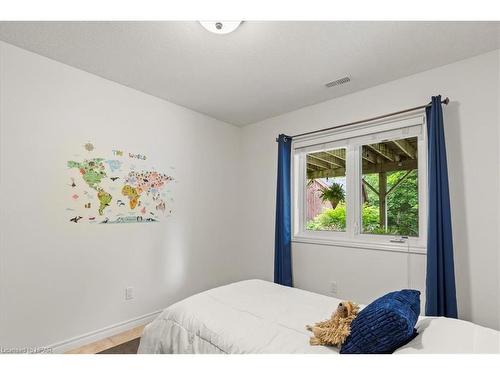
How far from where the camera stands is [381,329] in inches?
45.5

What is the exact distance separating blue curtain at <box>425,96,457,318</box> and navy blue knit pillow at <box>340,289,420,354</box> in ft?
3.37

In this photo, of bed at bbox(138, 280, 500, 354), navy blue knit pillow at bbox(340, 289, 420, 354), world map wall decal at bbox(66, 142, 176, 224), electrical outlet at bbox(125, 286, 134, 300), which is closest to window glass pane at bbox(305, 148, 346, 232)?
bed at bbox(138, 280, 500, 354)

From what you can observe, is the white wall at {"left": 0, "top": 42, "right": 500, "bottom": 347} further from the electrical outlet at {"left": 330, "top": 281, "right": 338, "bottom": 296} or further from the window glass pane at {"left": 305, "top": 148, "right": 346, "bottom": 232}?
the window glass pane at {"left": 305, "top": 148, "right": 346, "bottom": 232}

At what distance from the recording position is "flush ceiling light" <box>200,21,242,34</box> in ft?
5.84

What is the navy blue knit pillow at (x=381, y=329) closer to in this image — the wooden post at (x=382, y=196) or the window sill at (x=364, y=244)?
the window sill at (x=364, y=244)

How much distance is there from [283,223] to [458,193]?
1626mm

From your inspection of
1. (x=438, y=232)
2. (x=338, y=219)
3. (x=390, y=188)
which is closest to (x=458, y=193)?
(x=438, y=232)

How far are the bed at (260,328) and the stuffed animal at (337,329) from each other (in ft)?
0.12

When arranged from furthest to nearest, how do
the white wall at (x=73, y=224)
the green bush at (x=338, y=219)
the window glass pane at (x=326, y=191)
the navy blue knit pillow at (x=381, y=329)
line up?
1. the window glass pane at (x=326, y=191)
2. the green bush at (x=338, y=219)
3. the white wall at (x=73, y=224)
4. the navy blue knit pillow at (x=381, y=329)

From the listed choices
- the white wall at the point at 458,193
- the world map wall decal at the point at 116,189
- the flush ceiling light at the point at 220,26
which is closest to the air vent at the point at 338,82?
the white wall at the point at 458,193

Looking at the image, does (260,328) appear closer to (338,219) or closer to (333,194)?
(338,219)

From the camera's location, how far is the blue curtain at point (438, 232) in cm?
205
